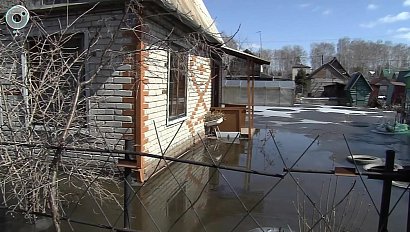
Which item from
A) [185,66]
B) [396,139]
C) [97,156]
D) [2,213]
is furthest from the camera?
[396,139]

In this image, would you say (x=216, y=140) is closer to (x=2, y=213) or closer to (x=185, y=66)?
(x=185, y=66)

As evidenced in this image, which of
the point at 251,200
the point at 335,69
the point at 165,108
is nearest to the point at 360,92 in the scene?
the point at 335,69

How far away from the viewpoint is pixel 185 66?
771cm

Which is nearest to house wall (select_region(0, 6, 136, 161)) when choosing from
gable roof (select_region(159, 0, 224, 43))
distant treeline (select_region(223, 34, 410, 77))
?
gable roof (select_region(159, 0, 224, 43))

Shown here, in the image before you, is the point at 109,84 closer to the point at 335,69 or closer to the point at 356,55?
the point at 335,69

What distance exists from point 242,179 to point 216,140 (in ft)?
14.4

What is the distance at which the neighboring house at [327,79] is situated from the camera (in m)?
40.1

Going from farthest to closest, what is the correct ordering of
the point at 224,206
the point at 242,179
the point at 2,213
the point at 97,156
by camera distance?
the point at 242,179 → the point at 97,156 → the point at 224,206 → the point at 2,213

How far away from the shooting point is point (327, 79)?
4300 cm

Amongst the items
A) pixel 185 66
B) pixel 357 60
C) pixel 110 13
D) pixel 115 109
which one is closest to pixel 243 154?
pixel 185 66

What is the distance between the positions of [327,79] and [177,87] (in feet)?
127

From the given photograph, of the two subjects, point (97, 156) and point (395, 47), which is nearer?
point (97, 156)

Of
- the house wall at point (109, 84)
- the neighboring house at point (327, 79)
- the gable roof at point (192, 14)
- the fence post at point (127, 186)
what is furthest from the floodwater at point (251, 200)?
the neighboring house at point (327, 79)

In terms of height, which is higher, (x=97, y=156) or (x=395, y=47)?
(x=395, y=47)
